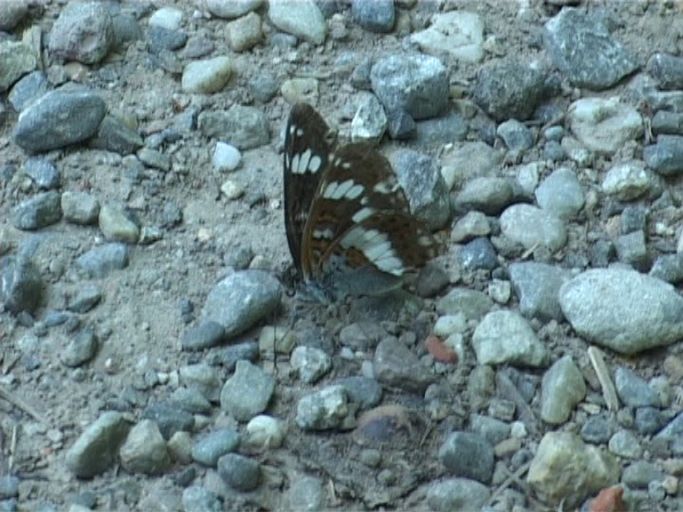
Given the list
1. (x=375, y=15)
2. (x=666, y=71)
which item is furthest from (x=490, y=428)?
(x=375, y=15)

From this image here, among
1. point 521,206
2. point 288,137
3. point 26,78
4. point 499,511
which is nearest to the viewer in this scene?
point 499,511

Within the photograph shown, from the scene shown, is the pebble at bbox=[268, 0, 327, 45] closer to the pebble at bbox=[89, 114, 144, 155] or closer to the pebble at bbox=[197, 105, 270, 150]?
the pebble at bbox=[197, 105, 270, 150]

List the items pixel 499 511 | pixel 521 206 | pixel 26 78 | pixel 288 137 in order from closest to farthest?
1. pixel 499 511
2. pixel 288 137
3. pixel 521 206
4. pixel 26 78

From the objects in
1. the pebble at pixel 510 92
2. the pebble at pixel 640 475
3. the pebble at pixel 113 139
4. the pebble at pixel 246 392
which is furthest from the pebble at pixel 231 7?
the pebble at pixel 640 475

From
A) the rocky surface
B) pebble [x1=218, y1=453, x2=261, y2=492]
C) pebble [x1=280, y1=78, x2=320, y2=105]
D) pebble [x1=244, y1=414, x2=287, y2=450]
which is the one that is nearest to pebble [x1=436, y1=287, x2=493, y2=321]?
the rocky surface

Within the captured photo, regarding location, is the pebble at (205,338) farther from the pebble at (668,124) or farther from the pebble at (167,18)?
the pebble at (668,124)

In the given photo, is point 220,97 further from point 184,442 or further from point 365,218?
point 184,442

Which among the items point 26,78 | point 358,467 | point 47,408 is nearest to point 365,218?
point 358,467
